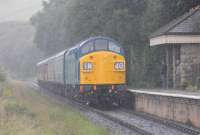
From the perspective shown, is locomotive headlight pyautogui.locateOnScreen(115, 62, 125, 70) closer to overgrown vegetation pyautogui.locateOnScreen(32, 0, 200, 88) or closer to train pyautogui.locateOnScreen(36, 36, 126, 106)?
train pyautogui.locateOnScreen(36, 36, 126, 106)

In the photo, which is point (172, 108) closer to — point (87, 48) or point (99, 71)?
point (99, 71)

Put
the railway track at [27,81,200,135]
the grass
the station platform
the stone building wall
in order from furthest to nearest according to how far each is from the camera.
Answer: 1. the stone building wall
2. the station platform
3. the railway track at [27,81,200,135]
4. the grass

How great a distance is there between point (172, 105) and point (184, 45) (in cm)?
684

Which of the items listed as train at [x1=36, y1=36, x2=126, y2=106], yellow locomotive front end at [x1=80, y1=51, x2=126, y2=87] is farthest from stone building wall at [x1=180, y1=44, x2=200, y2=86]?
yellow locomotive front end at [x1=80, y1=51, x2=126, y2=87]

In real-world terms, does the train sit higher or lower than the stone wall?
higher

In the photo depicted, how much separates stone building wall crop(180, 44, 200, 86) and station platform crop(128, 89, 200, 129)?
9.59 ft

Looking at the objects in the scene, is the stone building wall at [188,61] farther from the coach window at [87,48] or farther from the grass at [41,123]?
the grass at [41,123]

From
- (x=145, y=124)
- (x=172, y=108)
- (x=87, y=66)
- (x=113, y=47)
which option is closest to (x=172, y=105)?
(x=172, y=108)

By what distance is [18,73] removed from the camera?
8381 centimetres

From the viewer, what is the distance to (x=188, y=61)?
24.7 metres

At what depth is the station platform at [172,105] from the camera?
16.3 m

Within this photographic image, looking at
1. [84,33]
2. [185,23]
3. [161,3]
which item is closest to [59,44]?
[84,33]

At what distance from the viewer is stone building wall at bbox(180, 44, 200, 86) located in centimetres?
2448

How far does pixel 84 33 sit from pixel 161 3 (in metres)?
8.85
